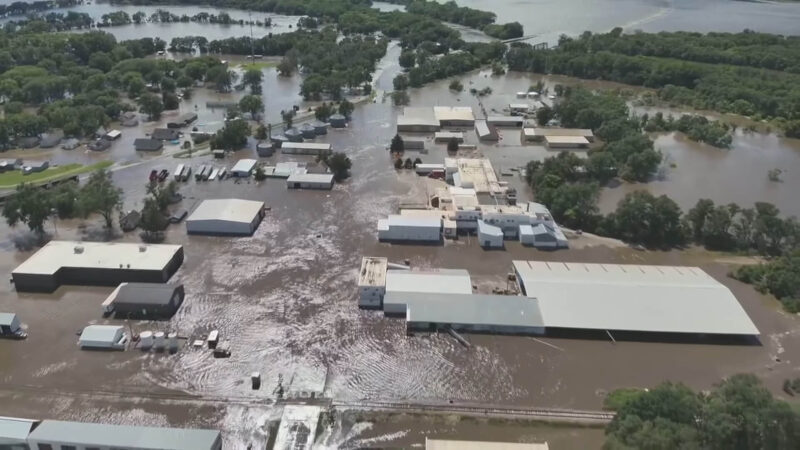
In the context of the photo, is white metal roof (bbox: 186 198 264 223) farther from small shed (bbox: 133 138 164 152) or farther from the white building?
small shed (bbox: 133 138 164 152)

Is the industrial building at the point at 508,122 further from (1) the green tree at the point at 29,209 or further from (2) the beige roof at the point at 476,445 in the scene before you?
(2) the beige roof at the point at 476,445

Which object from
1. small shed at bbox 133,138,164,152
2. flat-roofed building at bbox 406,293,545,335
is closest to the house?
small shed at bbox 133,138,164,152

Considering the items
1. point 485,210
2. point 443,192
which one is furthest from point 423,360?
point 443,192

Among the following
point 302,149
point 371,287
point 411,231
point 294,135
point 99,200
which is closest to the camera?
point 371,287

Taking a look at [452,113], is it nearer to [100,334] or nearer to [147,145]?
[147,145]

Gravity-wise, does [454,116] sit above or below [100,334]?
above

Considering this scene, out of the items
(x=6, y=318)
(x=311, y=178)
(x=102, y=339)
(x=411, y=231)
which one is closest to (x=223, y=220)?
(x=311, y=178)

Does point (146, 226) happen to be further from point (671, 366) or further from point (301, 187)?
point (671, 366)
